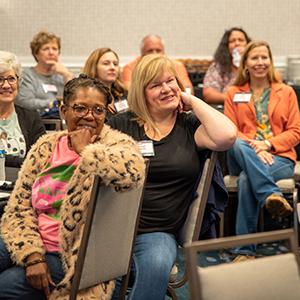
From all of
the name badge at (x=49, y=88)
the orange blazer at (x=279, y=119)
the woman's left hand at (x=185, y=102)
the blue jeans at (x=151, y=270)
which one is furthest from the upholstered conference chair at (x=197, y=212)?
the name badge at (x=49, y=88)

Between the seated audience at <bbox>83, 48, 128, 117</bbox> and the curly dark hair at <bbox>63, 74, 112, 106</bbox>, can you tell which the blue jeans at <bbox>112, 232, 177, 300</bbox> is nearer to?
the curly dark hair at <bbox>63, 74, 112, 106</bbox>

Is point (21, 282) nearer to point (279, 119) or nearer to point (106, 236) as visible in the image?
point (106, 236)

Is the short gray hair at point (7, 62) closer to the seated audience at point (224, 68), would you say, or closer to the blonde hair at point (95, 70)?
the blonde hair at point (95, 70)

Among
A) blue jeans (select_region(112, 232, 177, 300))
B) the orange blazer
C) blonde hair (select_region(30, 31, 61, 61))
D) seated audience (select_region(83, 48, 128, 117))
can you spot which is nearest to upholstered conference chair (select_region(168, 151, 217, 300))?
blue jeans (select_region(112, 232, 177, 300))

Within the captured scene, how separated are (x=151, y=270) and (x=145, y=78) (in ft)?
3.07

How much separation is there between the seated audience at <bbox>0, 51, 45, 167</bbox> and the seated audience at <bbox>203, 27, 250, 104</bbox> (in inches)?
93.6

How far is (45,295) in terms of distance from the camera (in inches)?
101

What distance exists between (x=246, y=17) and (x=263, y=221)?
117 inches

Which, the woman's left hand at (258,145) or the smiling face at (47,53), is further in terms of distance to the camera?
the smiling face at (47,53)

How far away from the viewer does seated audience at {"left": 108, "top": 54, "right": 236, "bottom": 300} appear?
2.71 m

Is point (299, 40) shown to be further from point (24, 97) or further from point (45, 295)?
point (45, 295)

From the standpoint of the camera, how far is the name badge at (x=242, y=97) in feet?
16.3

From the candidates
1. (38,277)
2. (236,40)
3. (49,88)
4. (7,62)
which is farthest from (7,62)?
(236,40)

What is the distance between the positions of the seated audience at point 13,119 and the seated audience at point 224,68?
7.80 ft
